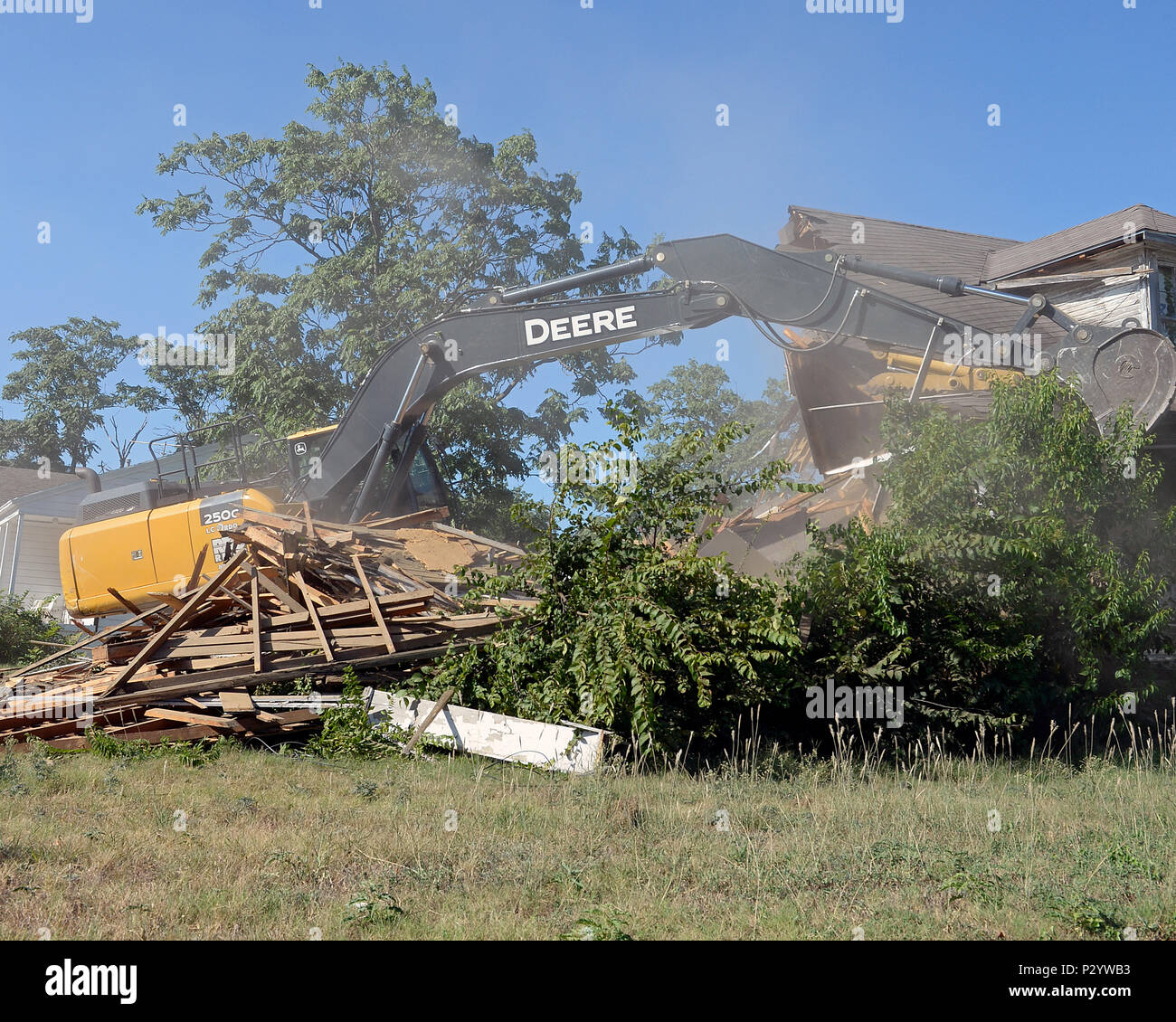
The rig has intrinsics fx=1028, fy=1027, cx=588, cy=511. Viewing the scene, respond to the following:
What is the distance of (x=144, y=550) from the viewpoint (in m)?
14.1

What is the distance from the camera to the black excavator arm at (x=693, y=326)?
34.3 ft

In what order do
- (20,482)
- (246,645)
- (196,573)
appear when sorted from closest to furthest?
(246,645) < (196,573) < (20,482)

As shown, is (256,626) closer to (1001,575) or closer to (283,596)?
(283,596)

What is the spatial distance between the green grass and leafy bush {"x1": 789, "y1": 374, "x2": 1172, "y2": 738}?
123cm

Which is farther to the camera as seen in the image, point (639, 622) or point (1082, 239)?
point (1082, 239)

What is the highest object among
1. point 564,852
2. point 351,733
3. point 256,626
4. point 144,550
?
point 144,550

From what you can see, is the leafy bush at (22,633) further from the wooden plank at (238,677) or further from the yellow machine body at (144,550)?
the wooden plank at (238,677)

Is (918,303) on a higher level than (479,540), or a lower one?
higher

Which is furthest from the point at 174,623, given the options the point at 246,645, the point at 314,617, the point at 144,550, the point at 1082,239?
the point at 1082,239

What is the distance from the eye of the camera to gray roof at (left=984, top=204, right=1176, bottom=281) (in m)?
17.4

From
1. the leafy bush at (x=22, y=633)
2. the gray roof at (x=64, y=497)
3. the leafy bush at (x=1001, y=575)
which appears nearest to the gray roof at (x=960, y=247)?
the leafy bush at (x=1001, y=575)

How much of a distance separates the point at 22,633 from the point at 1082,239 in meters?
19.9

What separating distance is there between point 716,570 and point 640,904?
14.1 feet
